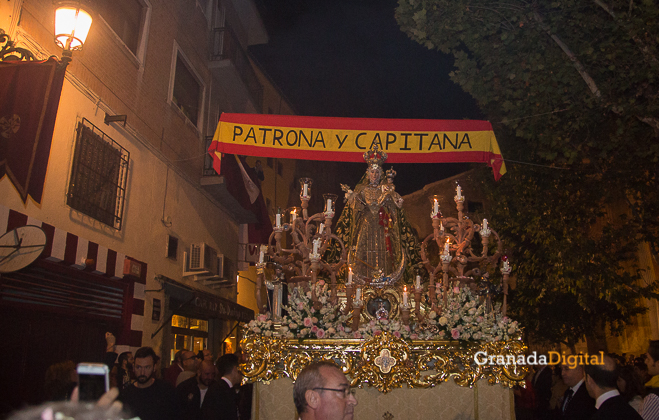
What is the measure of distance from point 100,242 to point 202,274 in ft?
15.2

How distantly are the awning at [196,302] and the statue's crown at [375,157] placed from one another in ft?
18.0

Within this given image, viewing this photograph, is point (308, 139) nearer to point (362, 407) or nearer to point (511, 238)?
point (362, 407)

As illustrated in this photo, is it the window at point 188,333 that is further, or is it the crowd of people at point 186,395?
the window at point 188,333

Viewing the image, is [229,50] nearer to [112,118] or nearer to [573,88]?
[112,118]

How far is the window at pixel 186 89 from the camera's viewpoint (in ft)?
41.5

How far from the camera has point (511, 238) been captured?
52.1 ft

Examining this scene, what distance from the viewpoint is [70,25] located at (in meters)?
5.37

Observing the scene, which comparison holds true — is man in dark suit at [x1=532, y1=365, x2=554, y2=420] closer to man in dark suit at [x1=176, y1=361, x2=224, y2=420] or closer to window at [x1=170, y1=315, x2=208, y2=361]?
man in dark suit at [x1=176, y1=361, x2=224, y2=420]

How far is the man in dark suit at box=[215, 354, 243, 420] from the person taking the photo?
485 centimetres

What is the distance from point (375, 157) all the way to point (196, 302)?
640cm

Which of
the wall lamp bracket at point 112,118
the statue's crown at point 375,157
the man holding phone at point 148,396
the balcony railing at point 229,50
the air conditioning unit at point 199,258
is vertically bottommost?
the man holding phone at point 148,396

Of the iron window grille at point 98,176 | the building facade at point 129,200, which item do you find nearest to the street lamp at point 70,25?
the building facade at point 129,200

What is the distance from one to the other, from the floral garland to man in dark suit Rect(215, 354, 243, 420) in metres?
0.69

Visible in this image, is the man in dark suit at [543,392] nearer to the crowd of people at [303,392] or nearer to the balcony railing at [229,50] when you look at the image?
the crowd of people at [303,392]
